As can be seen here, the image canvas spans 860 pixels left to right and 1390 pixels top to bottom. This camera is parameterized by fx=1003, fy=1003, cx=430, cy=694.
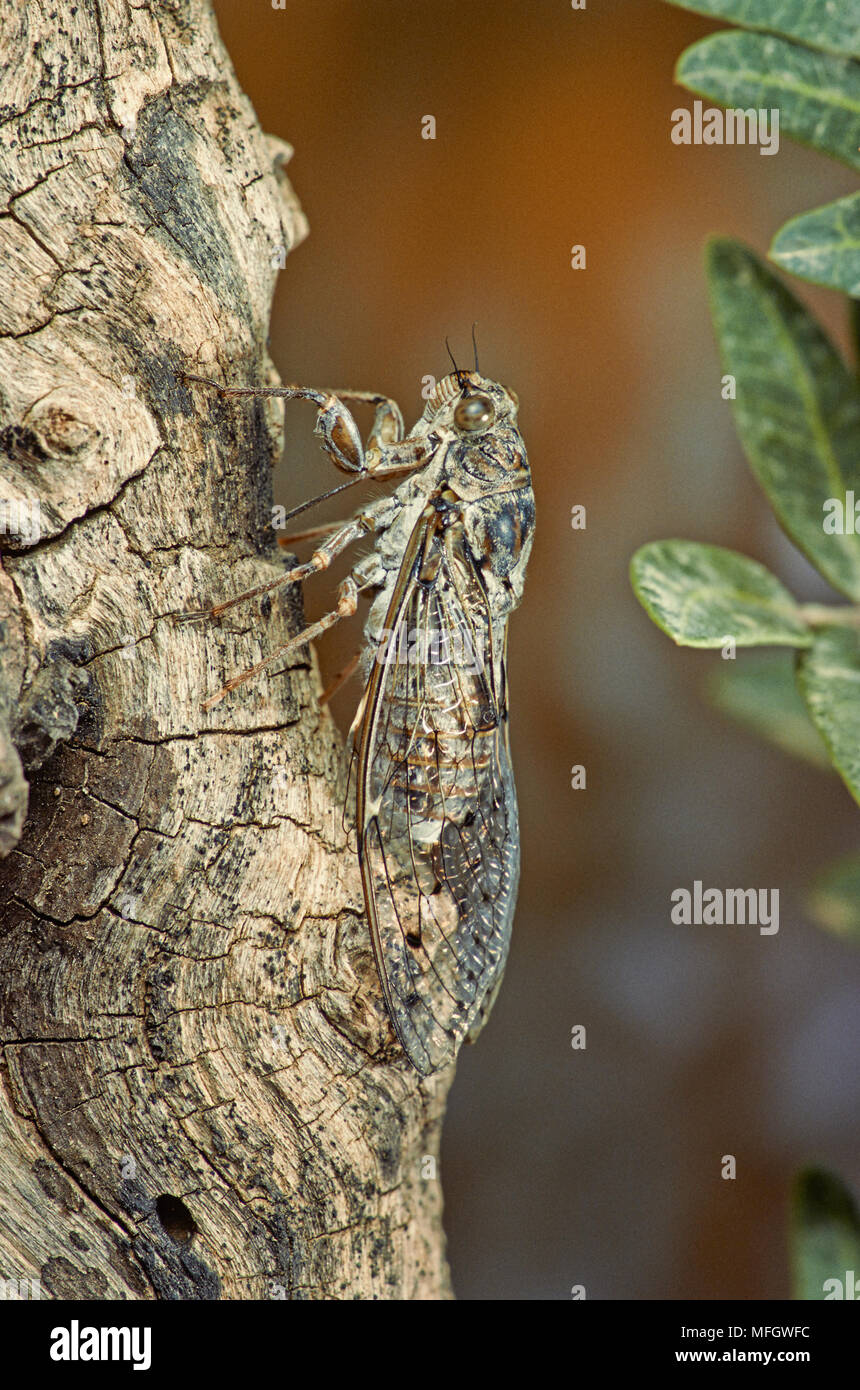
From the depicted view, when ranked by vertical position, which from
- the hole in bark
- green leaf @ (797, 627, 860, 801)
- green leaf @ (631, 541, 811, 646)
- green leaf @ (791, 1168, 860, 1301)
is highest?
green leaf @ (631, 541, 811, 646)

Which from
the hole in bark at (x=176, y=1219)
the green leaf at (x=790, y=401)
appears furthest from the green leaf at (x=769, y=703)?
the hole in bark at (x=176, y=1219)

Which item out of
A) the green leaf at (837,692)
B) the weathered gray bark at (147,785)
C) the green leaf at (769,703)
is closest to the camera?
the weathered gray bark at (147,785)

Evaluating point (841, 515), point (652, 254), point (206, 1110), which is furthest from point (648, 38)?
point (206, 1110)

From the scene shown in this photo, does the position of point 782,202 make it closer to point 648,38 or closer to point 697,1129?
point 648,38

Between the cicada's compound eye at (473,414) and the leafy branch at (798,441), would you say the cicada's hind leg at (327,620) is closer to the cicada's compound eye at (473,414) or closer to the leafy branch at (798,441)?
the cicada's compound eye at (473,414)

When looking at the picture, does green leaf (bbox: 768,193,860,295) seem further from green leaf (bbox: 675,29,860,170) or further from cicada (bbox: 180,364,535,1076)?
cicada (bbox: 180,364,535,1076)

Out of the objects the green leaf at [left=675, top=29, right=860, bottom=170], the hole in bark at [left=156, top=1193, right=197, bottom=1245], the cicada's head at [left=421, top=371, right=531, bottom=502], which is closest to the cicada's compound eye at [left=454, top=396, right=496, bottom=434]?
the cicada's head at [left=421, top=371, right=531, bottom=502]
